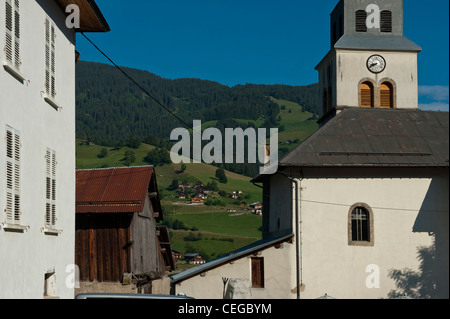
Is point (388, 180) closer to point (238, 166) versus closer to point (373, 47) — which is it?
point (373, 47)

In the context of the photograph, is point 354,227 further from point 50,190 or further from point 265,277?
point 50,190

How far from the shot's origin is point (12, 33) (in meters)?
12.7

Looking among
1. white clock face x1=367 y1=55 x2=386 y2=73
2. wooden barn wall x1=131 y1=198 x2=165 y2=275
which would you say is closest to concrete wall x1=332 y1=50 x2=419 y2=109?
white clock face x1=367 y1=55 x2=386 y2=73

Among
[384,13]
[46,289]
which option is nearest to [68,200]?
[46,289]

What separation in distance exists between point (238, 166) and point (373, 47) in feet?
409

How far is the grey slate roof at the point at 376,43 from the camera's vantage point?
34781 mm

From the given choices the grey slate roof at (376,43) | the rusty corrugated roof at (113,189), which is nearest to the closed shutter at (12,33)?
the rusty corrugated roof at (113,189)

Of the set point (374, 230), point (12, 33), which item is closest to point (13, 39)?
point (12, 33)

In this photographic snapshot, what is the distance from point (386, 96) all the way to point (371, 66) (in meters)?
1.70

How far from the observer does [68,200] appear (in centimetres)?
1755

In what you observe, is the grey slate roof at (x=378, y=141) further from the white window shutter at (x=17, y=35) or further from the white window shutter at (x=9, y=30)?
the white window shutter at (x=9, y=30)

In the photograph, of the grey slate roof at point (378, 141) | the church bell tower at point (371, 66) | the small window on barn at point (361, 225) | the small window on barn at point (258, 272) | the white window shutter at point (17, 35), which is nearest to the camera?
the white window shutter at point (17, 35)

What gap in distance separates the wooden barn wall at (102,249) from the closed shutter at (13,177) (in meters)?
16.7

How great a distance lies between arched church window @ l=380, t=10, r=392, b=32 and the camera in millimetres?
36000
